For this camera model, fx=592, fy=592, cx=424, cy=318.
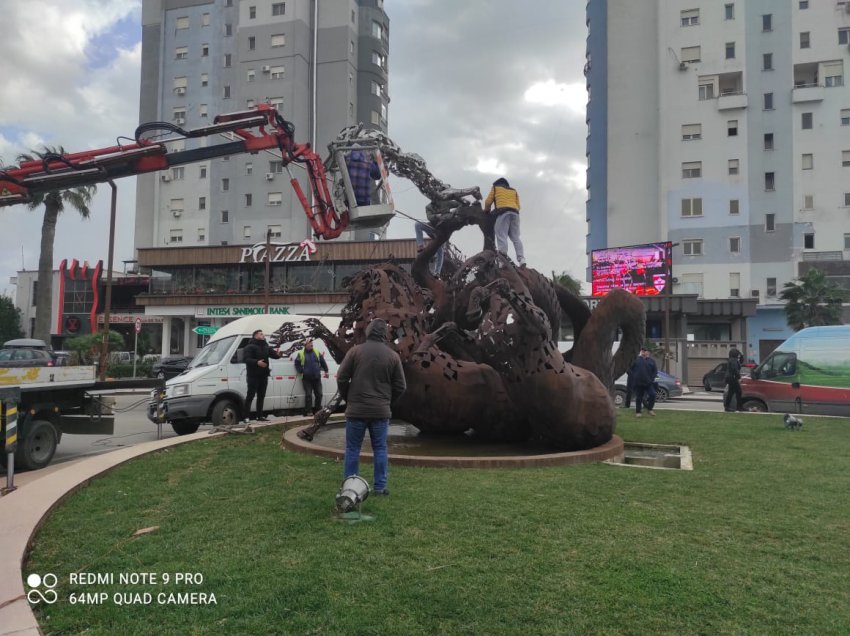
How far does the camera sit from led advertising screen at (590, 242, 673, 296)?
114 feet

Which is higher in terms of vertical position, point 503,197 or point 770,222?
point 770,222

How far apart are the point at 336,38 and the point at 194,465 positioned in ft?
173

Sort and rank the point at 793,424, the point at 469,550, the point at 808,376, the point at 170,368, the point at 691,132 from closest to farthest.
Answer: the point at 469,550 < the point at 793,424 < the point at 808,376 < the point at 170,368 < the point at 691,132

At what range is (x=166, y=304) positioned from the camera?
43188 millimetres

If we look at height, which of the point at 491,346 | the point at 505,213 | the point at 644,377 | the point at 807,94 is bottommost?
the point at 644,377

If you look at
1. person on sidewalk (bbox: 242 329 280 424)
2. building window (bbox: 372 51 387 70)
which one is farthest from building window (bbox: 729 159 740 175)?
person on sidewalk (bbox: 242 329 280 424)

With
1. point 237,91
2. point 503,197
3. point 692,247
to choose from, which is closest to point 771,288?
point 692,247

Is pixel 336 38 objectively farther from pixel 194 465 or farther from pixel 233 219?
pixel 194 465

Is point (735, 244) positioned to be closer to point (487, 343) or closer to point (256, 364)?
point (256, 364)

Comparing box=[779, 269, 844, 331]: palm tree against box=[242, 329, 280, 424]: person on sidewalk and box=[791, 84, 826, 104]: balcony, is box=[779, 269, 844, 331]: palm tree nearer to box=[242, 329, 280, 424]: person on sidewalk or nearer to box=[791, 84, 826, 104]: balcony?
box=[791, 84, 826, 104]: balcony

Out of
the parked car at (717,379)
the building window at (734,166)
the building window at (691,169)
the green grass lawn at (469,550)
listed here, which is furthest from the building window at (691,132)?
the green grass lawn at (469,550)

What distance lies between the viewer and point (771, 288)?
136 feet

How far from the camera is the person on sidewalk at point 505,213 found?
10297 millimetres

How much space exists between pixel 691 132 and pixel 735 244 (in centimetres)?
897
